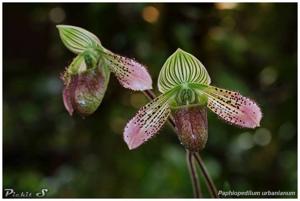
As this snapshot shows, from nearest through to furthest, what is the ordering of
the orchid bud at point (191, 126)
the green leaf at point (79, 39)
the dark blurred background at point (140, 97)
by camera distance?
the orchid bud at point (191, 126) → the green leaf at point (79, 39) → the dark blurred background at point (140, 97)

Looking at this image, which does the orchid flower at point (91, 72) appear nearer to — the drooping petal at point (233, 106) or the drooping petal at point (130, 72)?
the drooping petal at point (130, 72)

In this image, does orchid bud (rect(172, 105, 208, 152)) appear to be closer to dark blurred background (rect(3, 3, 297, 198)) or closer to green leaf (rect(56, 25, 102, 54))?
green leaf (rect(56, 25, 102, 54))

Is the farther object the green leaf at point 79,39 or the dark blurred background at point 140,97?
the dark blurred background at point 140,97

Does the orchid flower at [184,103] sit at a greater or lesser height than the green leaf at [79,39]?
lesser

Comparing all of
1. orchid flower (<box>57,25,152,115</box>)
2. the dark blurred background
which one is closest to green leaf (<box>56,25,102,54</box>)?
orchid flower (<box>57,25,152,115</box>)

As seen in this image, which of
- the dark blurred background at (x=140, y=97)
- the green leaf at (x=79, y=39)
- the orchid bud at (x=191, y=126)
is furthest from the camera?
the dark blurred background at (x=140, y=97)

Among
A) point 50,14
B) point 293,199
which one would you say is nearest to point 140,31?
point 50,14

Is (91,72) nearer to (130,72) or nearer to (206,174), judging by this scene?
(130,72)

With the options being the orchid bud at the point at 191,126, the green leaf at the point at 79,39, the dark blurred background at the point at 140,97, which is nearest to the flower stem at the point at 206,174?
the orchid bud at the point at 191,126
